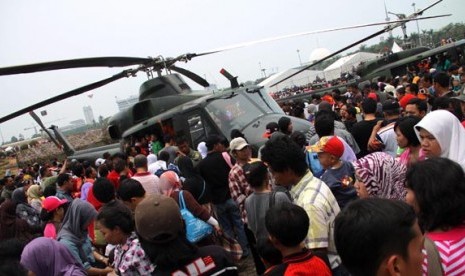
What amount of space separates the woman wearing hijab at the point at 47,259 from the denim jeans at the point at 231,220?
2.74m

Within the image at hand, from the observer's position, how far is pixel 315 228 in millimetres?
2549

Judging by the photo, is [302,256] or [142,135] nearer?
[302,256]

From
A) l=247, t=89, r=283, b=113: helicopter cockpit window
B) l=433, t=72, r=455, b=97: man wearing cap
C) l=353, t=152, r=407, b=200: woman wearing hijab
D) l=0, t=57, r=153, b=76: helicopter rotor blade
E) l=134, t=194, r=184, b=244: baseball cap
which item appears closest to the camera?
l=134, t=194, r=184, b=244: baseball cap

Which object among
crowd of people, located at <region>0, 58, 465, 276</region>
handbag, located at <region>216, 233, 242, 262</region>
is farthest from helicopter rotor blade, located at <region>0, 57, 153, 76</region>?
handbag, located at <region>216, 233, 242, 262</region>

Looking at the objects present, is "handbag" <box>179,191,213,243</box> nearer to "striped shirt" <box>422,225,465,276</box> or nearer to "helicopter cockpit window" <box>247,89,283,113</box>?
"striped shirt" <box>422,225,465,276</box>

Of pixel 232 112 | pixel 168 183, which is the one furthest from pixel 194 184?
pixel 232 112

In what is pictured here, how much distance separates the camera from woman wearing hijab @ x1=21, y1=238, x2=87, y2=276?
10.1 ft

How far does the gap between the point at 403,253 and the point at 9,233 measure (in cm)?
452

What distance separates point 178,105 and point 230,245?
573 cm

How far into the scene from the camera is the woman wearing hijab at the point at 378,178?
3.01 metres

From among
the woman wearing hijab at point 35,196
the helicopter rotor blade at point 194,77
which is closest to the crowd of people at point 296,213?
the woman wearing hijab at point 35,196

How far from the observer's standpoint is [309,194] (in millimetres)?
2699

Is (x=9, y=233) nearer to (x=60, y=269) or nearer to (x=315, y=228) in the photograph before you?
(x=60, y=269)

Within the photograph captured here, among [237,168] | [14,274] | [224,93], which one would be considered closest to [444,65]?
[224,93]
